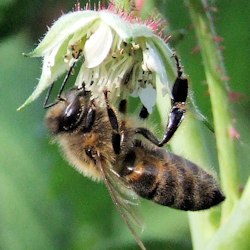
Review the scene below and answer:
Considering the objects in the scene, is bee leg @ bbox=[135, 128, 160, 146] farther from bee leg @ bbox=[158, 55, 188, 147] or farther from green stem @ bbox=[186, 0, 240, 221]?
green stem @ bbox=[186, 0, 240, 221]

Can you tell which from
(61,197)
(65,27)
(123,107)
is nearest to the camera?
(65,27)

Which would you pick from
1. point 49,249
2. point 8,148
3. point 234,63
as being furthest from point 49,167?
point 234,63

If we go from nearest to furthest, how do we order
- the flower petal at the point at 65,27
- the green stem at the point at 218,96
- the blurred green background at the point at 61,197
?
the flower petal at the point at 65,27 → the green stem at the point at 218,96 → the blurred green background at the point at 61,197

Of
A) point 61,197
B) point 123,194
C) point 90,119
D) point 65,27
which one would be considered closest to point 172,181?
point 123,194

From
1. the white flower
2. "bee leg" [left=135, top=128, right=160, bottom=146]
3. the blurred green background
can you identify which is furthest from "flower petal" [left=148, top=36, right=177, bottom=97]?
the blurred green background

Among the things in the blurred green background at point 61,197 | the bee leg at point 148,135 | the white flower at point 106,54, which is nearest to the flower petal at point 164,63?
the white flower at point 106,54

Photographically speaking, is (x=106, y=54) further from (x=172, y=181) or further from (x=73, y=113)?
(x=172, y=181)

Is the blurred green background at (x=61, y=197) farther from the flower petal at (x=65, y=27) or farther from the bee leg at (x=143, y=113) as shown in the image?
the flower petal at (x=65, y=27)
